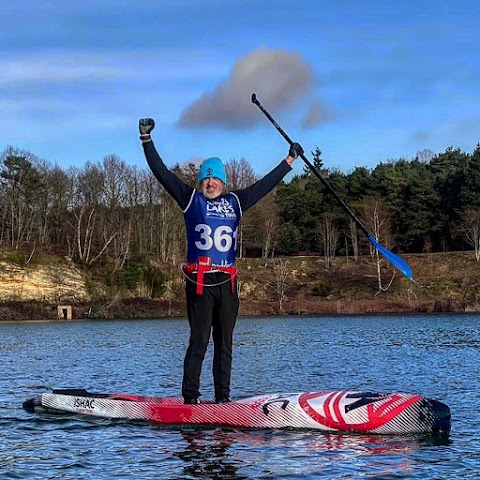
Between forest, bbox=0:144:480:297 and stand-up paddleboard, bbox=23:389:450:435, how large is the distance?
7581 centimetres

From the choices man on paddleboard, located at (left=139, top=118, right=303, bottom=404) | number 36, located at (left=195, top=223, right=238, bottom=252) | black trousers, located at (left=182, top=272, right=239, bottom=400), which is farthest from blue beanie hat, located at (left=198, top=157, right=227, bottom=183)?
black trousers, located at (left=182, top=272, right=239, bottom=400)

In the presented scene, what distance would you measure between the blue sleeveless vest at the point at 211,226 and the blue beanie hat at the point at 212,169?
319 millimetres

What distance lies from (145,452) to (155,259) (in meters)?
83.0

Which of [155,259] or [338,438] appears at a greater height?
[155,259]

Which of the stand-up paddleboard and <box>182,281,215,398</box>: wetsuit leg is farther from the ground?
<box>182,281,215,398</box>: wetsuit leg

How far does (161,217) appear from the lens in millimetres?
97375

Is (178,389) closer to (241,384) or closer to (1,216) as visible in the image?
Answer: (241,384)

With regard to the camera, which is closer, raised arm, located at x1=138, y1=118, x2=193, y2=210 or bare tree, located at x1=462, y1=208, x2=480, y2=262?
raised arm, located at x1=138, y1=118, x2=193, y2=210

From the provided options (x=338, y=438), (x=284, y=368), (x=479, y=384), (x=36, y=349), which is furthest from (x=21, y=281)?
(x=338, y=438)

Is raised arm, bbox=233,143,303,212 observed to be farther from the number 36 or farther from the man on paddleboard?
the number 36

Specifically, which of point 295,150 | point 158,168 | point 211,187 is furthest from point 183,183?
point 295,150

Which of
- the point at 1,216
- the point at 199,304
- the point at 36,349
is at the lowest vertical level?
the point at 36,349

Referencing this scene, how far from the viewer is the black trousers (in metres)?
12.0

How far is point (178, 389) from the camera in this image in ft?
57.3
